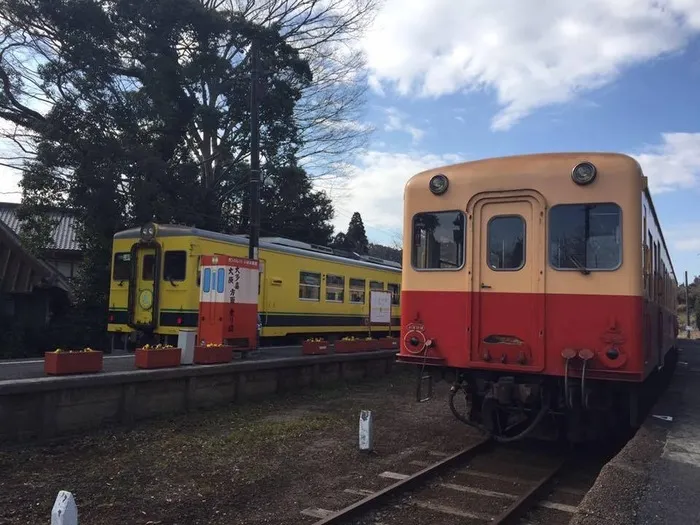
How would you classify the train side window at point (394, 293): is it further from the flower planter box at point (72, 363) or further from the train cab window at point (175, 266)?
the flower planter box at point (72, 363)

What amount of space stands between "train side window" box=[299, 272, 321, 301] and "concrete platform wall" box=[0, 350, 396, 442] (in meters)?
3.85

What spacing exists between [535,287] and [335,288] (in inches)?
441

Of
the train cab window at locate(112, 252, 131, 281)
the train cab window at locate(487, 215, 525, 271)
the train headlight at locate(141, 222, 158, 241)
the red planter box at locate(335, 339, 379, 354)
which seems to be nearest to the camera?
the train cab window at locate(487, 215, 525, 271)

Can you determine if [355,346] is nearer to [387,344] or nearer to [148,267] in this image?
[387,344]

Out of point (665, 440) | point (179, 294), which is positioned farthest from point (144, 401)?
point (665, 440)

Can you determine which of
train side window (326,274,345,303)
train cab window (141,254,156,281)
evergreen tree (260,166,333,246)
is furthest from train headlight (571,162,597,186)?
evergreen tree (260,166,333,246)

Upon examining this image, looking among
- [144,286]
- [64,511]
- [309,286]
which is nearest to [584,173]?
[64,511]

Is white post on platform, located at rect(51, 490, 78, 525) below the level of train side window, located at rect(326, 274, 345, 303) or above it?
below

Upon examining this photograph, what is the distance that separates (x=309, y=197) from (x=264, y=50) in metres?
6.95

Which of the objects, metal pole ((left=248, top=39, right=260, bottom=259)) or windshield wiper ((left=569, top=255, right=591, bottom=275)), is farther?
metal pole ((left=248, top=39, right=260, bottom=259))

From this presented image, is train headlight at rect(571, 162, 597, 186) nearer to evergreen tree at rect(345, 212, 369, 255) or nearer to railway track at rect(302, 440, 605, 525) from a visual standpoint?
railway track at rect(302, 440, 605, 525)

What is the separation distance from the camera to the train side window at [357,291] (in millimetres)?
18547

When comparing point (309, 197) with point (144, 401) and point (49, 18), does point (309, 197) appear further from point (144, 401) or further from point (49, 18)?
point (144, 401)

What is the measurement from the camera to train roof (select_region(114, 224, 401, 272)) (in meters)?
13.7
